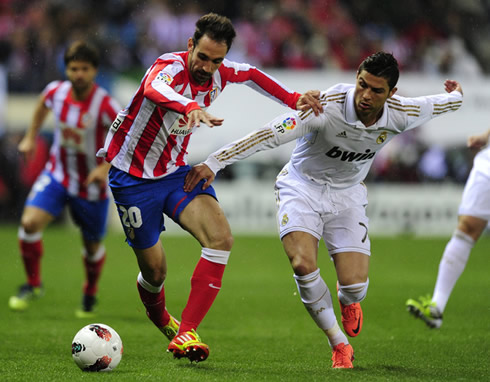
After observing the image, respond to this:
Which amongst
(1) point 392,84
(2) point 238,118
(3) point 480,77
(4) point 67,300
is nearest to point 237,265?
(4) point 67,300

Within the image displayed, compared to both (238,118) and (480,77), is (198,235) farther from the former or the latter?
(480,77)

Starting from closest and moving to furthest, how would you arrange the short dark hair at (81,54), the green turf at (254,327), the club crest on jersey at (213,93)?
the green turf at (254,327), the club crest on jersey at (213,93), the short dark hair at (81,54)

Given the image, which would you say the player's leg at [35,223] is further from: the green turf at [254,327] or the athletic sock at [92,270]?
the athletic sock at [92,270]

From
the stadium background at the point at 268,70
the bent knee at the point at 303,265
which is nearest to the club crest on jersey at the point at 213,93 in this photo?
the bent knee at the point at 303,265

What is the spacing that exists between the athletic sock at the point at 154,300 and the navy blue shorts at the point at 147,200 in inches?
14.6

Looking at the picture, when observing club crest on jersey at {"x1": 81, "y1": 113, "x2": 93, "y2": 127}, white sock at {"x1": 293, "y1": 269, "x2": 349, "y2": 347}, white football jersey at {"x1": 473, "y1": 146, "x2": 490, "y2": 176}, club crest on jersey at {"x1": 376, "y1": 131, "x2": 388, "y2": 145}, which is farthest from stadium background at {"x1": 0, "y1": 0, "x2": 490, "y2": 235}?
white sock at {"x1": 293, "y1": 269, "x2": 349, "y2": 347}

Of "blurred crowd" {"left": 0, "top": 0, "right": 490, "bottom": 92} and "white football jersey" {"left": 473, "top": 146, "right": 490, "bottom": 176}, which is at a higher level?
"blurred crowd" {"left": 0, "top": 0, "right": 490, "bottom": 92}

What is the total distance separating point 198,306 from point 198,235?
44cm

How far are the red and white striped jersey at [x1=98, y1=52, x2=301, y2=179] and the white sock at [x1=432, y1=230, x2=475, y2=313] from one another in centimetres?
229

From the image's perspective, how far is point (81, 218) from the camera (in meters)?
7.96

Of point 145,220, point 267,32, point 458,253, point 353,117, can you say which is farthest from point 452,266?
point 267,32

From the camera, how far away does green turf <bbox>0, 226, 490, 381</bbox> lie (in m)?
4.90

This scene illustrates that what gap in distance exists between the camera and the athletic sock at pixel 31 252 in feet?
26.1

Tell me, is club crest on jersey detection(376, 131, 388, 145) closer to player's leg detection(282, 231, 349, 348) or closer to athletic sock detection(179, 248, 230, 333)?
player's leg detection(282, 231, 349, 348)
